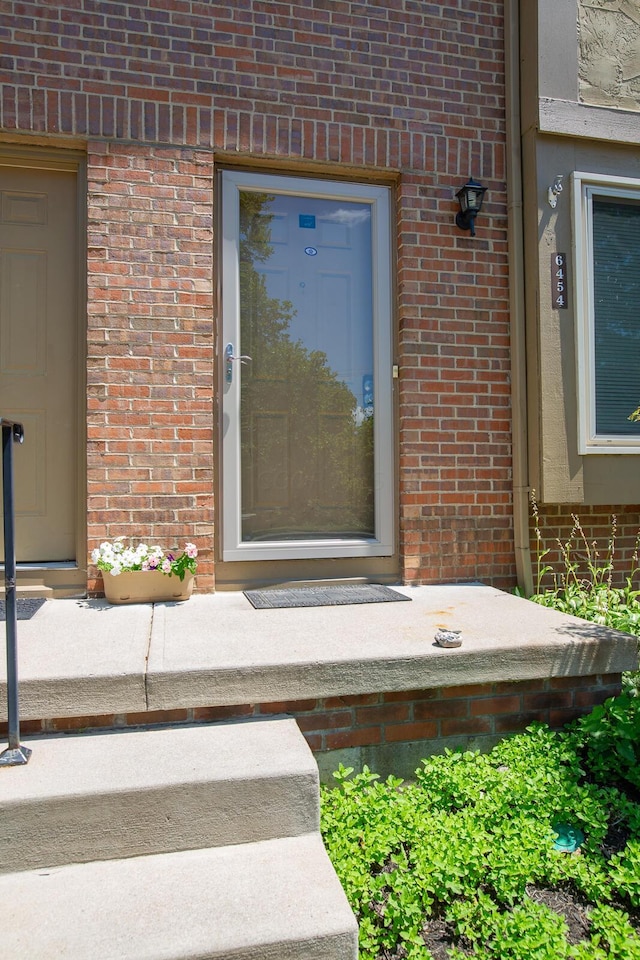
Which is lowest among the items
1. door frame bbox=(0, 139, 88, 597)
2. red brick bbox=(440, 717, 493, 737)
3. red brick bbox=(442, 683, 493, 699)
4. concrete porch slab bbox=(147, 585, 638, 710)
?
red brick bbox=(440, 717, 493, 737)

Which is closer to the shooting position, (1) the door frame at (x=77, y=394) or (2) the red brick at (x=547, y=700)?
(2) the red brick at (x=547, y=700)

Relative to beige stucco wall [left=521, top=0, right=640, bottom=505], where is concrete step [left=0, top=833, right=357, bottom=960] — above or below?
below

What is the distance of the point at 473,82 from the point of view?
12.7 feet

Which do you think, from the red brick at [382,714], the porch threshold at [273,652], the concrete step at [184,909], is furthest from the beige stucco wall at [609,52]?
the concrete step at [184,909]

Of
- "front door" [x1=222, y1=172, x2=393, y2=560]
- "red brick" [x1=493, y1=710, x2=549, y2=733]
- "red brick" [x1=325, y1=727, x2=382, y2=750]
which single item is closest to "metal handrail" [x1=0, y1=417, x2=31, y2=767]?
"red brick" [x1=325, y1=727, x2=382, y2=750]

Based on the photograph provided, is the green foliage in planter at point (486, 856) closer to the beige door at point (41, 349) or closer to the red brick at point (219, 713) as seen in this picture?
the red brick at point (219, 713)

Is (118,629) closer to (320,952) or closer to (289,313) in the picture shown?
(320,952)

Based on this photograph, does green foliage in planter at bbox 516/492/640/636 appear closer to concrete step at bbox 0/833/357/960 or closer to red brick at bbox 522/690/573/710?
red brick at bbox 522/690/573/710

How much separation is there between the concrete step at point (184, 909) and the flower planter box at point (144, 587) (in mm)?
1528

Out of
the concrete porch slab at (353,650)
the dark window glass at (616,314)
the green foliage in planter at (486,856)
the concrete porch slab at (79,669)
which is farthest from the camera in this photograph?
the dark window glass at (616,314)

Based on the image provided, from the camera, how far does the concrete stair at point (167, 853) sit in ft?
5.04

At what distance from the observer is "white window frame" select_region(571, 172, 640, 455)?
3734mm

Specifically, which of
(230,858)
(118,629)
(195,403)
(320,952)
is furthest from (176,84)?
(320,952)

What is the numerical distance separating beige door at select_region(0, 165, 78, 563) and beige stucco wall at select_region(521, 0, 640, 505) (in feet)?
8.13
